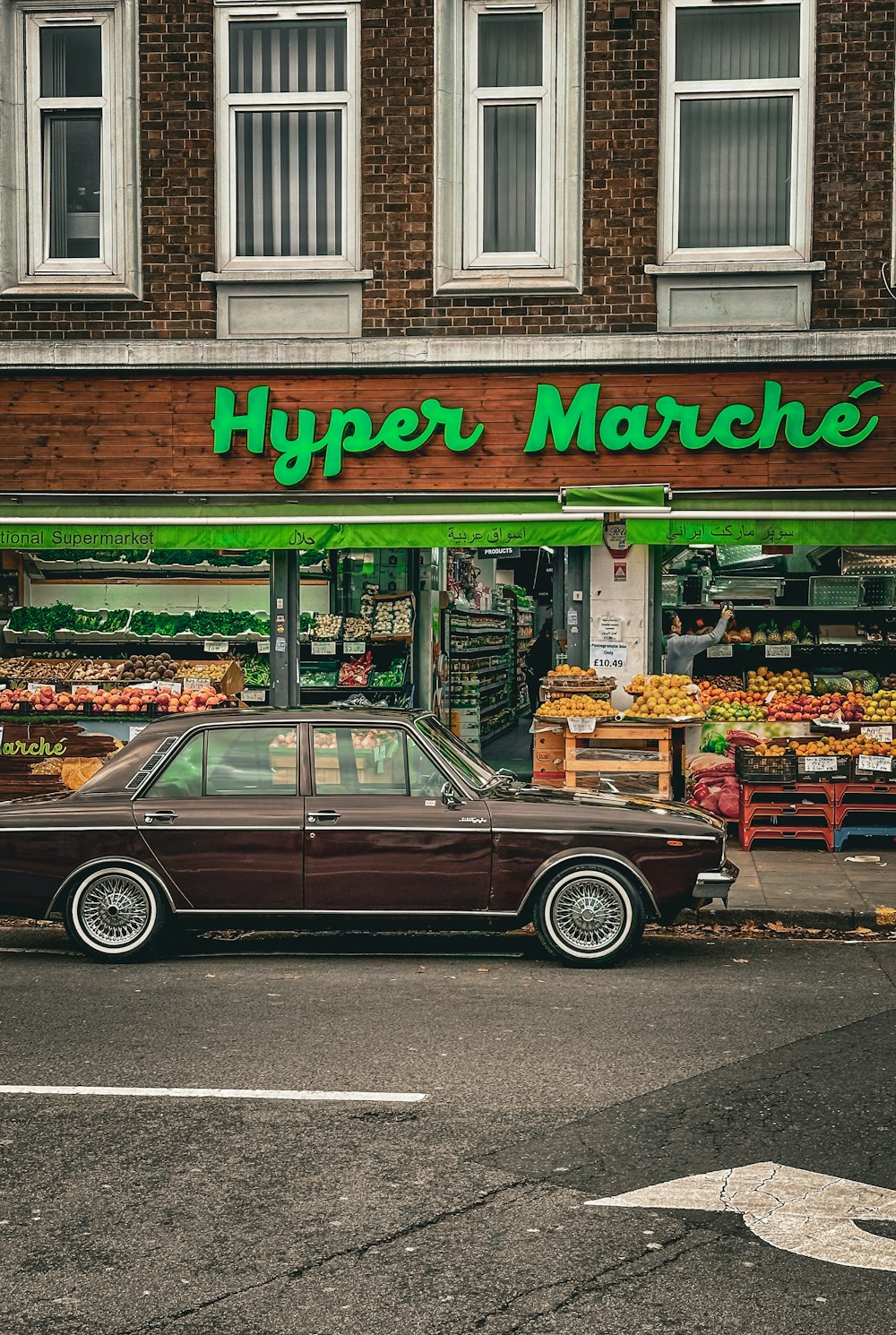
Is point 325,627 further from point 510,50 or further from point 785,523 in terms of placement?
point 510,50

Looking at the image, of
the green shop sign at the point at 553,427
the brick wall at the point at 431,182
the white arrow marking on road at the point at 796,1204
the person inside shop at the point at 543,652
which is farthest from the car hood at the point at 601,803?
the person inside shop at the point at 543,652

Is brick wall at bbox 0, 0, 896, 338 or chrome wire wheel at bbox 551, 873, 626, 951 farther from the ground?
brick wall at bbox 0, 0, 896, 338

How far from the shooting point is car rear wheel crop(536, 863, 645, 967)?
882 cm

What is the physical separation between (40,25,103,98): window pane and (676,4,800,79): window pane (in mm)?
5887

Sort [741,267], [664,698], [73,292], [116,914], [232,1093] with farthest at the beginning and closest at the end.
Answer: [73,292], [741,267], [664,698], [116,914], [232,1093]

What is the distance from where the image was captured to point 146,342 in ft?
47.5

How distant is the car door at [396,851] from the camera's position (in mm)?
8828

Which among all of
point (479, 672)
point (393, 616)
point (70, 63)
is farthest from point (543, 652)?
point (70, 63)

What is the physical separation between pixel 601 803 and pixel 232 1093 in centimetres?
364

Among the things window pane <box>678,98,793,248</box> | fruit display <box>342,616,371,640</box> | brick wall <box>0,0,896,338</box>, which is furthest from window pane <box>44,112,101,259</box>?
window pane <box>678,98,793,248</box>

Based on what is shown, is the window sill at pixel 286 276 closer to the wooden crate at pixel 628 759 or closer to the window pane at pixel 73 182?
the window pane at pixel 73 182

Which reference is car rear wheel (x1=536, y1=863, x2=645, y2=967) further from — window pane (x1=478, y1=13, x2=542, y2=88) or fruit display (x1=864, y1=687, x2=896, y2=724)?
window pane (x1=478, y1=13, x2=542, y2=88)

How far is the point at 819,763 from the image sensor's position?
1264 cm

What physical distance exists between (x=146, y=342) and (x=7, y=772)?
14.6ft
